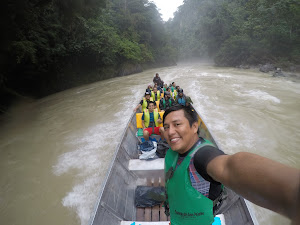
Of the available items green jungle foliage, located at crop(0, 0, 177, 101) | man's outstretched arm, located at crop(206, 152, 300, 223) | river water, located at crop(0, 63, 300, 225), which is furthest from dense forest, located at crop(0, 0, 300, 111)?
man's outstretched arm, located at crop(206, 152, 300, 223)

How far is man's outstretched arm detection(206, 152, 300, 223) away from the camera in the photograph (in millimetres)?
563

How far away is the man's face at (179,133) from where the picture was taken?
4.53 feet

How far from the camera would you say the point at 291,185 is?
22.6 inches

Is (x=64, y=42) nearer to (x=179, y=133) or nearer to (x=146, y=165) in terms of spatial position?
(x=146, y=165)

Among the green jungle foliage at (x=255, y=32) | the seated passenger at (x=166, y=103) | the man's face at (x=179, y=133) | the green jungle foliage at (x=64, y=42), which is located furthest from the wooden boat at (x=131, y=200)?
the green jungle foliage at (x=255, y=32)

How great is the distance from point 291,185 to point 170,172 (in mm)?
996

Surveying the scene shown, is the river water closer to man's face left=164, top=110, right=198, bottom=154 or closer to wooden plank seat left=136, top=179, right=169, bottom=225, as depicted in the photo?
wooden plank seat left=136, top=179, right=169, bottom=225

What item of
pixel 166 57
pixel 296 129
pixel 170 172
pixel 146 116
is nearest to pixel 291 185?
pixel 170 172

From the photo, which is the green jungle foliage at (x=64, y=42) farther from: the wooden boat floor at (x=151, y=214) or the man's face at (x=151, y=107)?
the wooden boat floor at (x=151, y=214)

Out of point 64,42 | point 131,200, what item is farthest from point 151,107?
point 64,42

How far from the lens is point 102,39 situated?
62.3 feet

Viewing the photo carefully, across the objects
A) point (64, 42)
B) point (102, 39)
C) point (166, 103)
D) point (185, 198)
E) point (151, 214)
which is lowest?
point (151, 214)

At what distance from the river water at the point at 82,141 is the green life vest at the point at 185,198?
9.70 ft

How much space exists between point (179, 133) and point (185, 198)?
52 centimetres
